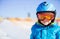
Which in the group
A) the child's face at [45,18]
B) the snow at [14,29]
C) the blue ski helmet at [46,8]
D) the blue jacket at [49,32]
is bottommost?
the snow at [14,29]

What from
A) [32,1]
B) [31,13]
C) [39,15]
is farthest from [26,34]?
[39,15]

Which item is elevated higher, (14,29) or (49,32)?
(49,32)

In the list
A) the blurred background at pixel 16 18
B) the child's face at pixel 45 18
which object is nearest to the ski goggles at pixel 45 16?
the child's face at pixel 45 18

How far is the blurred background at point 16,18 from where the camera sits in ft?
5.54

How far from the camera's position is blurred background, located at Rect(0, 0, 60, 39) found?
169 cm

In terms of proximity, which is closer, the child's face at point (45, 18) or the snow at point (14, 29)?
the child's face at point (45, 18)

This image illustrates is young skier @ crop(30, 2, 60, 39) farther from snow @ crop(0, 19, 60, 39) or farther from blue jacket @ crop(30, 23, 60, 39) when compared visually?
snow @ crop(0, 19, 60, 39)

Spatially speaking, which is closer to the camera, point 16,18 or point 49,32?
point 49,32

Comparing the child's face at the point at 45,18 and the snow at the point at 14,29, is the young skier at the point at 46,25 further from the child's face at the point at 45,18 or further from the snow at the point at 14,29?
the snow at the point at 14,29

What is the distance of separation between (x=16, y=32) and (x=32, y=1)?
0.33 meters

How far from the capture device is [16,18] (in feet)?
5.76

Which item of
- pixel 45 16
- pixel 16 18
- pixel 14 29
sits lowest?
pixel 14 29

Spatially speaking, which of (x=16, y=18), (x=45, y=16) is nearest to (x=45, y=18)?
(x=45, y=16)

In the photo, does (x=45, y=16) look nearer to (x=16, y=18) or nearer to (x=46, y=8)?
(x=46, y=8)
